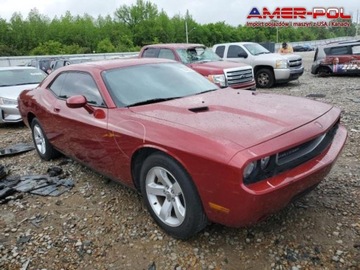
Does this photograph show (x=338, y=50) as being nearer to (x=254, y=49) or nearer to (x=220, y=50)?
(x=254, y=49)

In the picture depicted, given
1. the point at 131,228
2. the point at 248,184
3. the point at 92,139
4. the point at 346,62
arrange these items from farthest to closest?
the point at 346,62 → the point at 92,139 → the point at 131,228 → the point at 248,184

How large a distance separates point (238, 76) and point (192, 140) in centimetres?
691

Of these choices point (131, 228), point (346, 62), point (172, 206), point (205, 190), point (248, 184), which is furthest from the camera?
point (346, 62)

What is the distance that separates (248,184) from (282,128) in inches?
22.3

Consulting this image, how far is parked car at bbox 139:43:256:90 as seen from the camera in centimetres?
858

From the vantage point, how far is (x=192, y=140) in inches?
93.7

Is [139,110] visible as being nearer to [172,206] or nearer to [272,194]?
[172,206]

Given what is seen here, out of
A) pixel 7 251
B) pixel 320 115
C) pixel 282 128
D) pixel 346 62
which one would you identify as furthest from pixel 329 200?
pixel 346 62

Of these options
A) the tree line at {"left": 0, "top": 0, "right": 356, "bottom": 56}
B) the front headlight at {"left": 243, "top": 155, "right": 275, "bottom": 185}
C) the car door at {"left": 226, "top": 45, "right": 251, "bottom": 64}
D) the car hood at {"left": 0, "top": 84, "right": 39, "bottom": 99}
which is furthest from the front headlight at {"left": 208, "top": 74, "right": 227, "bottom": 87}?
the tree line at {"left": 0, "top": 0, "right": 356, "bottom": 56}

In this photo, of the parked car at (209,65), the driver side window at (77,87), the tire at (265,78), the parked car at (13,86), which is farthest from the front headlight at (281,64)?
the driver side window at (77,87)

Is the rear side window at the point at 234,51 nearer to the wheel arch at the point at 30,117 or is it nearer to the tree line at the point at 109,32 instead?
the wheel arch at the point at 30,117

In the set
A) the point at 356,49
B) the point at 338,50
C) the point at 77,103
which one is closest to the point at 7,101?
the point at 77,103

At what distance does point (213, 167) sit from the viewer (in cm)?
222

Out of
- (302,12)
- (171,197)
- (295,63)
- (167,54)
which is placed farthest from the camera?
(302,12)
